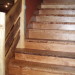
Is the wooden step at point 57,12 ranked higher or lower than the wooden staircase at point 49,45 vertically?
higher

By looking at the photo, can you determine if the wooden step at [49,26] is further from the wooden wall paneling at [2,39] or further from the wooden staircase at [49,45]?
the wooden wall paneling at [2,39]

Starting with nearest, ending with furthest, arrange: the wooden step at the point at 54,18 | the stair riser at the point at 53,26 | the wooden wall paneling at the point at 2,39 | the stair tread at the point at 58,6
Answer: the wooden wall paneling at the point at 2,39, the stair riser at the point at 53,26, the wooden step at the point at 54,18, the stair tread at the point at 58,6

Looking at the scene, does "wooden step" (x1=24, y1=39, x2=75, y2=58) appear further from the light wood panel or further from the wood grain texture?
the wood grain texture

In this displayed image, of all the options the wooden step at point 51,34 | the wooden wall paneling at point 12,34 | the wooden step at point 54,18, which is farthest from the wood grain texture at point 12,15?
the wooden step at point 54,18

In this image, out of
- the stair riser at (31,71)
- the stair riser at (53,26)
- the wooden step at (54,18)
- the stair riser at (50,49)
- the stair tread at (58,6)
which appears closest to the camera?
the stair riser at (31,71)

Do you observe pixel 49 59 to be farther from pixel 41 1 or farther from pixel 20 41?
pixel 41 1

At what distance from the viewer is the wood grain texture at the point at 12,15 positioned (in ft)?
7.28

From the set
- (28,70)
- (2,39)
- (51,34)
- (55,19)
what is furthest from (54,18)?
(2,39)

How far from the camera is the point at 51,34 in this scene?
116 inches

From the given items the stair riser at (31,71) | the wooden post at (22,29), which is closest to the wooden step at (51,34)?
the wooden post at (22,29)

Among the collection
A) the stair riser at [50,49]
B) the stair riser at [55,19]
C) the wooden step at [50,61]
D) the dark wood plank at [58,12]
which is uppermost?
the dark wood plank at [58,12]

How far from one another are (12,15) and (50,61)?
36.5 inches

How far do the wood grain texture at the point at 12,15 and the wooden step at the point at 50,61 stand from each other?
55 centimetres

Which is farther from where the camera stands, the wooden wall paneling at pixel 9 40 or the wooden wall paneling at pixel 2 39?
the wooden wall paneling at pixel 9 40
